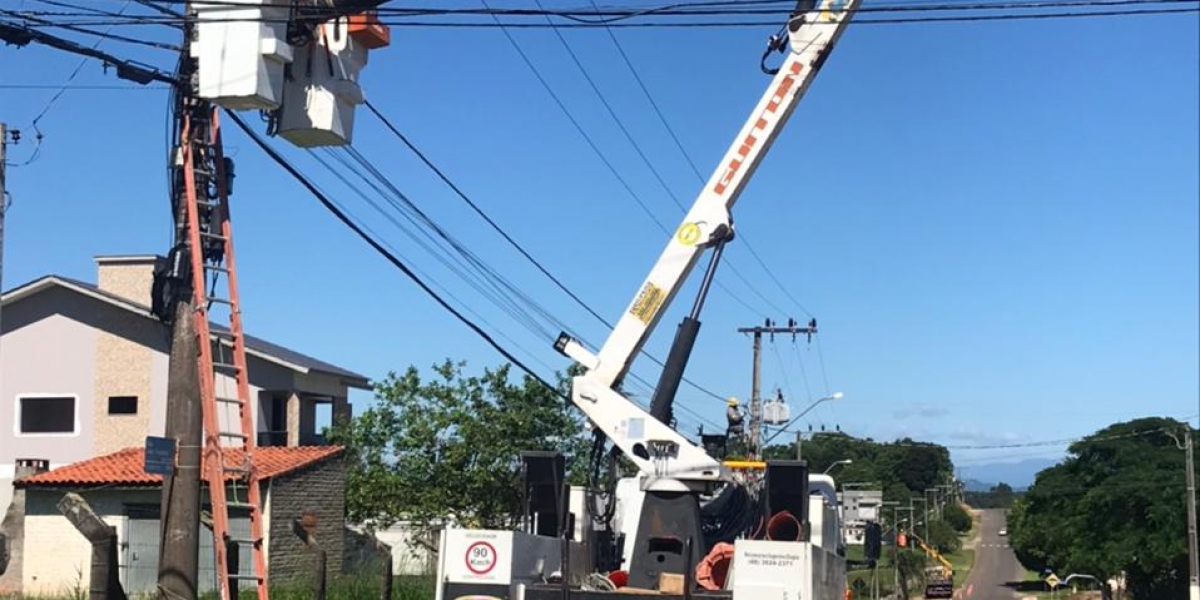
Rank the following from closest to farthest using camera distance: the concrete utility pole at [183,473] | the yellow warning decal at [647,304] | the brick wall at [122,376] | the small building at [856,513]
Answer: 1. the concrete utility pole at [183,473]
2. the yellow warning decal at [647,304]
3. the small building at [856,513]
4. the brick wall at [122,376]

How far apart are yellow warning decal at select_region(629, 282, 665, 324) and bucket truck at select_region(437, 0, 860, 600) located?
0.01 m

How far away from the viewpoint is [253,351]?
39719 mm

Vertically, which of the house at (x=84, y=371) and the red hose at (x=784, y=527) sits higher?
the house at (x=84, y=371)

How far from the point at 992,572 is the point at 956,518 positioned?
40.3 meters

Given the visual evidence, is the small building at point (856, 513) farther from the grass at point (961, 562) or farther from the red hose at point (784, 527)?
the grass at point (961, 562)

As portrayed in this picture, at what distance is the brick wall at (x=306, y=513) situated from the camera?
30188 millimetres

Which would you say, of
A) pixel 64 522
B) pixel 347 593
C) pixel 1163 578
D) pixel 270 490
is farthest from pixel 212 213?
pixel 1163 578

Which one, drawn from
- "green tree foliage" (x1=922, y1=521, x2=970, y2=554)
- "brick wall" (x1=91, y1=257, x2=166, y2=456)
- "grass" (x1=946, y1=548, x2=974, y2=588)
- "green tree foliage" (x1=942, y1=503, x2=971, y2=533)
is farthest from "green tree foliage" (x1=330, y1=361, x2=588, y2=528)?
"green tree foliage" (x1=942, y1=503, x2=971, y2=533)

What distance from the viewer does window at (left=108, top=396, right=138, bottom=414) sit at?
126 feet

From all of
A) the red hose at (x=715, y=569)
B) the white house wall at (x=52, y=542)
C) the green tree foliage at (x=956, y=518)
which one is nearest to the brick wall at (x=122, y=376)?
the white house wall at (x=52, y=542)

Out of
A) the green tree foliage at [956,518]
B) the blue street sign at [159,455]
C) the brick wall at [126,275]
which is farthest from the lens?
the green tree foliage at [956,518]

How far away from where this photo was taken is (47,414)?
39094mm

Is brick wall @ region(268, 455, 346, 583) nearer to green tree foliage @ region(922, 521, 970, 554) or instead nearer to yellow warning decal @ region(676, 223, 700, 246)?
yellow warning decal @ region(676, 223, 700, 246)

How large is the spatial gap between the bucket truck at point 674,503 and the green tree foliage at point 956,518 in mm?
146786
